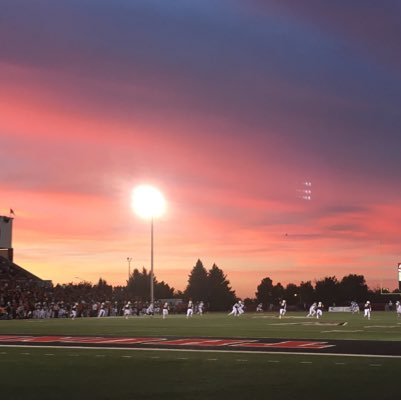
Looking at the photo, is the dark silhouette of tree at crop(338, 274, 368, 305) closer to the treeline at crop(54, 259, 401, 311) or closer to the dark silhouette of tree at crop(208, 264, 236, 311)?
the treeline at crop(54, 259, 401, 311)

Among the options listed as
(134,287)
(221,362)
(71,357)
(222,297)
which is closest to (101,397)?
(221,362)

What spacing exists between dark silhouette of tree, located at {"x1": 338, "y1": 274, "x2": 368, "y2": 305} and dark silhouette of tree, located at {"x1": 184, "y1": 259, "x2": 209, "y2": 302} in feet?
92.0

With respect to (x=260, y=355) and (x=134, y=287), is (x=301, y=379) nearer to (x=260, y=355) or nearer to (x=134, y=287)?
(x=260, y=355)

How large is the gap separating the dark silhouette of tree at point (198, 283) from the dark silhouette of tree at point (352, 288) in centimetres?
2804

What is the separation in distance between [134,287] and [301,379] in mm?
151440

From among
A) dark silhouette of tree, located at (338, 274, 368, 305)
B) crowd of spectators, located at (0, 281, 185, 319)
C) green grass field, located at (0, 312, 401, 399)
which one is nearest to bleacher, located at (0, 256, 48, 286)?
crowd of spectators, located at (0, 281, 185, 319)

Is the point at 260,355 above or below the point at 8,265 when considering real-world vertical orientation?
below

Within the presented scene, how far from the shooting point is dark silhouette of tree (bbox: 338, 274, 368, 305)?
127 m

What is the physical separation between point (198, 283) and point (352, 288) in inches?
1270

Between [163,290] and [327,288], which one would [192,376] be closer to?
[327,288]

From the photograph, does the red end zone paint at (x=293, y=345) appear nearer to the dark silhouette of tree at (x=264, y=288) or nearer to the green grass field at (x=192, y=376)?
the green grass field at (x=192, y=376)

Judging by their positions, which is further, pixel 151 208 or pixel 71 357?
pixel 151 208

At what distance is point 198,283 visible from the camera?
13700cm

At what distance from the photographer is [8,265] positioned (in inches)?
2457
